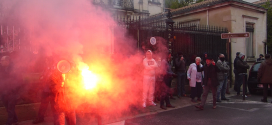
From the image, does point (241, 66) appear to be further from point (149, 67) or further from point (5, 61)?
point (5, 61)

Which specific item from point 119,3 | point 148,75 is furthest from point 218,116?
point 119,3

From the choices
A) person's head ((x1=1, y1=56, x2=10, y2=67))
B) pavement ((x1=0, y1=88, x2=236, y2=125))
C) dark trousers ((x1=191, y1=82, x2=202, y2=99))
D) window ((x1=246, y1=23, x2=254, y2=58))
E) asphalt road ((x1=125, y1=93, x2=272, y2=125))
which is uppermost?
window ((x1=246, y1=23, x2=254, y2=58))

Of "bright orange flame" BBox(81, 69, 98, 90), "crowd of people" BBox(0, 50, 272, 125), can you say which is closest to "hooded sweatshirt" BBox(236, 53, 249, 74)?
"crowd of people" BBox(0, 50, 272, 125)

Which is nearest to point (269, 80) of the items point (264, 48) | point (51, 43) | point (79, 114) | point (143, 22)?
point (143, 22)

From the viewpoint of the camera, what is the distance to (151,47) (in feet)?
27.9

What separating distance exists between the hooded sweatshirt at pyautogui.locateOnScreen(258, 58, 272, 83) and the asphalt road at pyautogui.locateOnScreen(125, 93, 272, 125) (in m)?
0.86

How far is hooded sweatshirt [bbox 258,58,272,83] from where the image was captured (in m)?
7.84

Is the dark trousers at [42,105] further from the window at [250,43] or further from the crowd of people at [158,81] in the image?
the window at [250,43]

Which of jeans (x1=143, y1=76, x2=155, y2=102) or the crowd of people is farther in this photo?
jeans (x1=143, y1=76, x2=155, y2=102)

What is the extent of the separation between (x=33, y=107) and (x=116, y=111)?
2.18 meters

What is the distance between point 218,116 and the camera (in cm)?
596

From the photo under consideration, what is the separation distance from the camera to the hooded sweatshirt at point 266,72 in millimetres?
7839

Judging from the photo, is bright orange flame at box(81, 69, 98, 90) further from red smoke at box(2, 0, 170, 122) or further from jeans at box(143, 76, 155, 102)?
jeans at box(143, 76, 155, 102)

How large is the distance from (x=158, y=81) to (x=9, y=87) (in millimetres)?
4132
